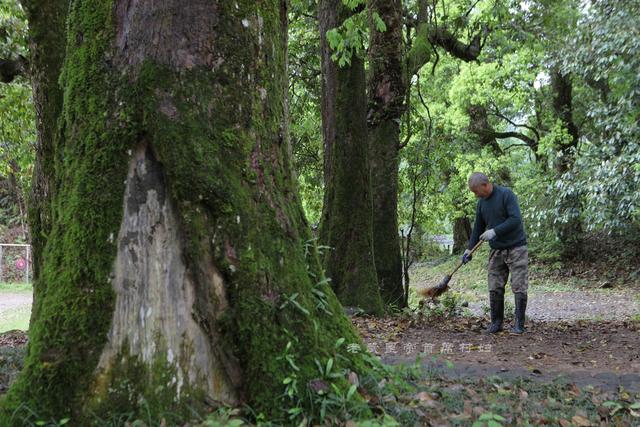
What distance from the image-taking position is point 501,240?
8.26 meters

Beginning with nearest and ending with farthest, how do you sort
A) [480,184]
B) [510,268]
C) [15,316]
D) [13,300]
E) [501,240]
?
1. [480,184]
2. [501,240]
3. [510,268]
4. [15,316]
5. [13,300]

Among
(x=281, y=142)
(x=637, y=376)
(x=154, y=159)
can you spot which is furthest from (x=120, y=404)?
(x=637, y=376)

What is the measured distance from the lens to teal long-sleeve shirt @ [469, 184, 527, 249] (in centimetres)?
808

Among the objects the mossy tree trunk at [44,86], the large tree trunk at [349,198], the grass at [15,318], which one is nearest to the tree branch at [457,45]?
the large tree trunk at [349,198]

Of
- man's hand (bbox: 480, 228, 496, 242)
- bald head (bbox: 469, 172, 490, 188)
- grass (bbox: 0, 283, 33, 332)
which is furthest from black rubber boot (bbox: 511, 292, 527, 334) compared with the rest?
grass (bbox: 0, 283, 33, 332)

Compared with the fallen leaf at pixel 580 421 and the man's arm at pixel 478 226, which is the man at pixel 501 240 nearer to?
the man's arm at pixel 478 226

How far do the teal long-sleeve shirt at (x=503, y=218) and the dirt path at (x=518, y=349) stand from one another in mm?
1287

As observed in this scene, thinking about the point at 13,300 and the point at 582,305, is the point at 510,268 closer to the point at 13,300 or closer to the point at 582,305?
the point at 582,305

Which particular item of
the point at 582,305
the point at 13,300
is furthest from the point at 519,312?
the point at 13,300

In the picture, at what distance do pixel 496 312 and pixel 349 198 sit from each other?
2665mm

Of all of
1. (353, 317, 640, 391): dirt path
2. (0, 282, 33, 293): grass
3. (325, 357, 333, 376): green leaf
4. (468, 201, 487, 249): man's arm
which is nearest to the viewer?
(325, 357, 333, 376): green leaf

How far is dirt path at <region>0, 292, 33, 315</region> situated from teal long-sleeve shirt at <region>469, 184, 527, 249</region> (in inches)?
633

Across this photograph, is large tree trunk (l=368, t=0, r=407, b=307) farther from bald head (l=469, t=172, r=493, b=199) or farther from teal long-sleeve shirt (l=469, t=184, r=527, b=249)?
bald head (l=469, t=172, r=493, b=199)

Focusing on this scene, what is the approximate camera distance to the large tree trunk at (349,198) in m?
8.88
